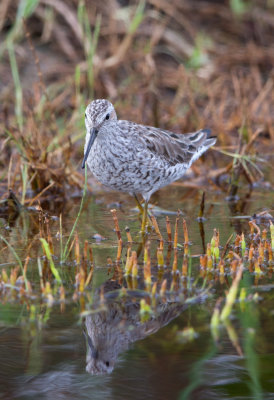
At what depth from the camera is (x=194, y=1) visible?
38.4 ft

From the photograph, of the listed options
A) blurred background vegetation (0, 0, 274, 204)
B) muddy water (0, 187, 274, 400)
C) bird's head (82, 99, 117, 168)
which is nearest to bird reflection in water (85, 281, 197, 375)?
muddy water (0, 187, 274, 400)

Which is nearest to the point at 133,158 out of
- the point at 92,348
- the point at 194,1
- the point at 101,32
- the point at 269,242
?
the point at 269,242

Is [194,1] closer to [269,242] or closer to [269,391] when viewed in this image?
[269,242]

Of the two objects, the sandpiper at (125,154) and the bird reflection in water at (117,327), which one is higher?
the sandpiper at (125,154)

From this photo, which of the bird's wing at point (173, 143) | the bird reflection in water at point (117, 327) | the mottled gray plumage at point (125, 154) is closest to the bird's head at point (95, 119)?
the mottled gray plumage at point (125, 154)

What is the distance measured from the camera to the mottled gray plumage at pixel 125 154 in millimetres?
5664

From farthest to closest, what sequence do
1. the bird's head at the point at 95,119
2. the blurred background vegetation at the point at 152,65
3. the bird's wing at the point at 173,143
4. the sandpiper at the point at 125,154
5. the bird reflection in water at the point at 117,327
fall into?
the blurred background vegetation at the point at 152,65
the bird's wing at the point at 173,143
the sandpiper at the point at 125,154
the bird's head at the point at 95,119
the bird reflection in water at the point at 117,327

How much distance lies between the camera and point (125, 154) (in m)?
5.84

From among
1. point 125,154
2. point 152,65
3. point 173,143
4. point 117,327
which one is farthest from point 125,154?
point 152,65

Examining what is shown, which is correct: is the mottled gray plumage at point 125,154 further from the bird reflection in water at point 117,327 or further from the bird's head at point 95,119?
the bird reflection in water at point 117,327

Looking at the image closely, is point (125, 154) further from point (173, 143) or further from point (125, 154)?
A: point (173, 143)

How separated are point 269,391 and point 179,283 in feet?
4.49

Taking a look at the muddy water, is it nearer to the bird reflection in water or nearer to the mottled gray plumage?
the bird reflection in water

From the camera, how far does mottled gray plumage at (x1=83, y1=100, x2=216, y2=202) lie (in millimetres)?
5664
